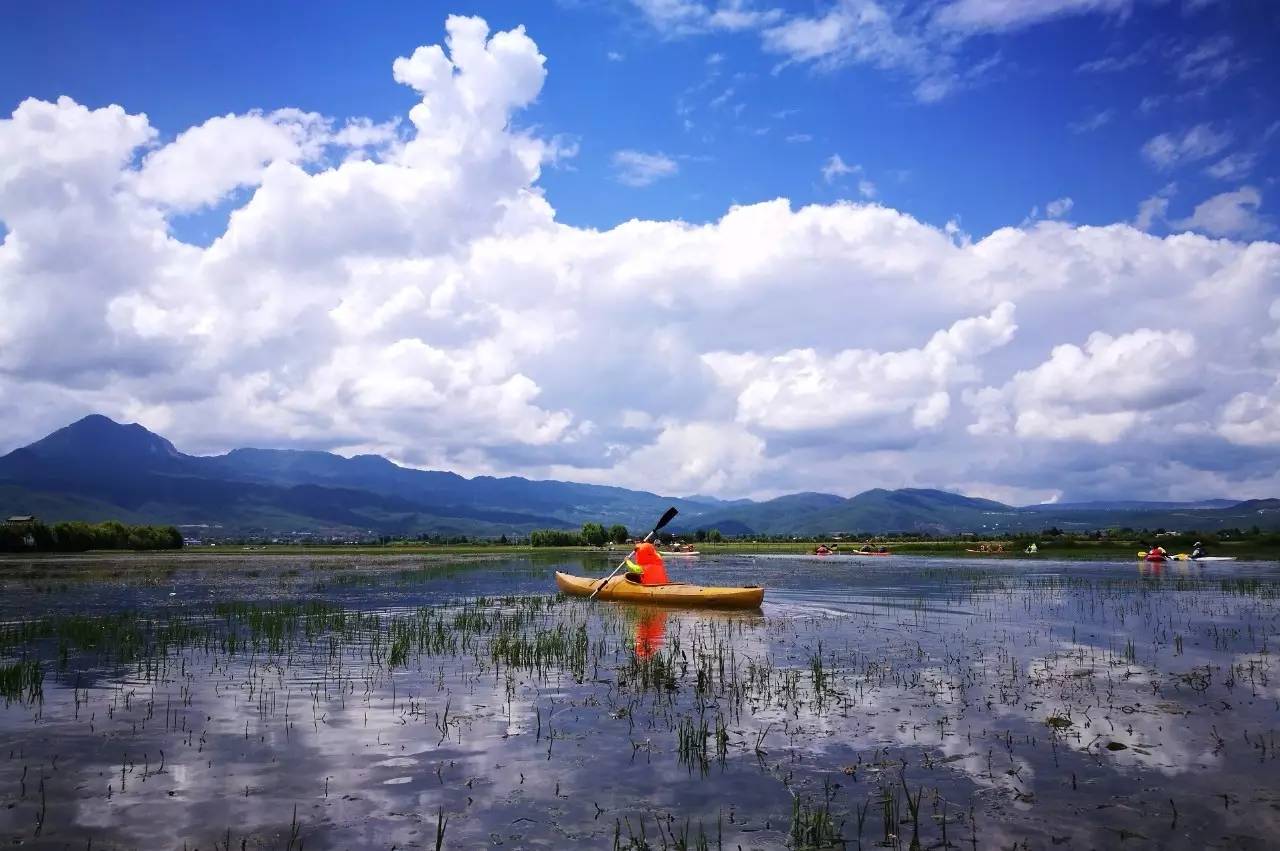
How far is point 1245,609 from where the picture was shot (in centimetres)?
3588

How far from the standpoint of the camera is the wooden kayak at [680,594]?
123ft

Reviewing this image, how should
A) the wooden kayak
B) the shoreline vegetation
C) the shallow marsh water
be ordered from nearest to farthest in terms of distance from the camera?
the shallow marsh water < the wooden kayak < the shoreline vegetation

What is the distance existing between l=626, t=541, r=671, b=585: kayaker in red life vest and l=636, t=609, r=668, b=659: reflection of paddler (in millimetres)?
3249

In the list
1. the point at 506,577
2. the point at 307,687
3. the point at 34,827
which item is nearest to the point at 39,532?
the point at 506,577

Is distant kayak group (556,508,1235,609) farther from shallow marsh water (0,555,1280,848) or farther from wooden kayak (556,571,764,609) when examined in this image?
shallow marsh water (0,555,1280,848)

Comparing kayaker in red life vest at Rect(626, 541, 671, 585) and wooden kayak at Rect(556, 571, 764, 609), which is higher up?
kayaker in red life vest at Rect(626, 541, 671, 585)

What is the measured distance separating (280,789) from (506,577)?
5390 centimetres

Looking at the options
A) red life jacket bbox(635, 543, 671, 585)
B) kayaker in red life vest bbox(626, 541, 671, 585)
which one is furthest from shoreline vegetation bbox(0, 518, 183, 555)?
red life jacket bbox(635, 543, 671, 585)

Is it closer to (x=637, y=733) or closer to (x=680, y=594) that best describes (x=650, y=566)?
(x=680, y=594)

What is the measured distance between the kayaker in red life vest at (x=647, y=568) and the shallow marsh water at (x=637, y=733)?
9.85m

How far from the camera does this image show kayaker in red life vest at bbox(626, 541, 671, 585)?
41.4 m

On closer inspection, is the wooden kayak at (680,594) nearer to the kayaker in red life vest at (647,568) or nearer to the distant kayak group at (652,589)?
the distant kayak group at (652,589)

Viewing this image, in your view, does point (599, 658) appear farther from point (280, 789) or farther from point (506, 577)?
point (506, 577)

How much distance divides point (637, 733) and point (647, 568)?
86.5 ft
